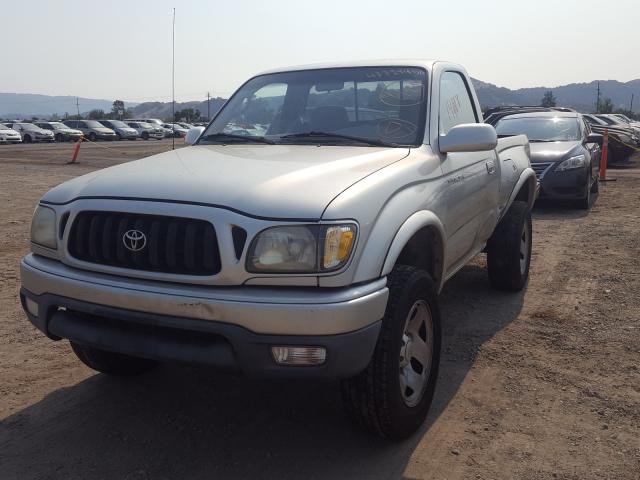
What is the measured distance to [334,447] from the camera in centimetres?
305

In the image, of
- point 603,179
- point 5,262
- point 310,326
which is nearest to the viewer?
point 310,326

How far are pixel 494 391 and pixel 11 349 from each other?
3101 mm

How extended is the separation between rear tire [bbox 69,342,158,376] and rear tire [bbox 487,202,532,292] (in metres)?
2.96

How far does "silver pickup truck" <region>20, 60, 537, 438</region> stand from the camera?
256 centimetres

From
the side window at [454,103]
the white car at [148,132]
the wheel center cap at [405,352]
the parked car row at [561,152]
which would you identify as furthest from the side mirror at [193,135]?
the white car at [148,132]

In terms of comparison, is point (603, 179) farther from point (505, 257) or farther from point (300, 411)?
point (300, 411)

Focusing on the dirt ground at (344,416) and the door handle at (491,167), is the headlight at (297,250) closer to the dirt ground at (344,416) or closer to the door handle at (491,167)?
the dirt ground at (344,416)

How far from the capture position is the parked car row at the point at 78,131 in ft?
125

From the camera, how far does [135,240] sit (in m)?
2.75

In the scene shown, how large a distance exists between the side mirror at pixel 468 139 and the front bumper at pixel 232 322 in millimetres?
1269

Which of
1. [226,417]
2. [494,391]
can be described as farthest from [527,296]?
[226,417]

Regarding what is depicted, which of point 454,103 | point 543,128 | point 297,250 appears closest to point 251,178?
point 297,250

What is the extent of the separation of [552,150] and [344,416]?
836cm

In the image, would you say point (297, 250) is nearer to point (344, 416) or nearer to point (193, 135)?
point (344, 416)
